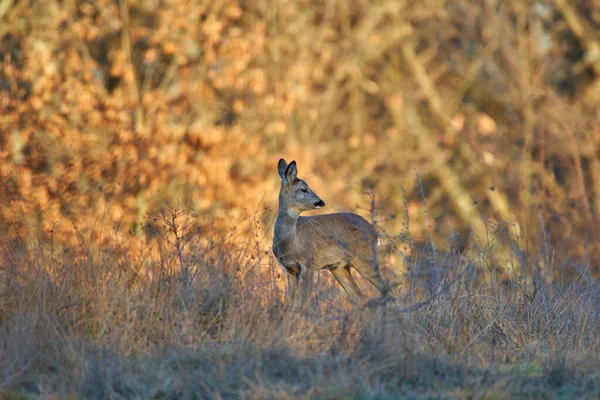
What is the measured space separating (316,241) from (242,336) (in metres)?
3.45

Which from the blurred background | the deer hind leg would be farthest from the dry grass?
the deer hind leg

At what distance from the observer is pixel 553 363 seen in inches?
244

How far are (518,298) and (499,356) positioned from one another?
132cm

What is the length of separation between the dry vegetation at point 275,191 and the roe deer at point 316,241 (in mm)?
427

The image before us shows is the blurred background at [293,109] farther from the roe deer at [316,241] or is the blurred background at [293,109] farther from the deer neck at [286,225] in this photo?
the deer neck at [286,225]

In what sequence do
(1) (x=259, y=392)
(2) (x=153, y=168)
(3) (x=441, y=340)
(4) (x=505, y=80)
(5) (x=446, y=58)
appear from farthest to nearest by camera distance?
(5) (x=446, y=58) < (4) (x=505, y=80) < (2) (x=153, y=168) < (3) (x=441, y=340) < (1) (x=259, y=392)

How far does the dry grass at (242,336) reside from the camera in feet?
18.3

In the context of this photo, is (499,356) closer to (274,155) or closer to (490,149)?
(274,155)

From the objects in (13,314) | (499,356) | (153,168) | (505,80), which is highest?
(505,80)

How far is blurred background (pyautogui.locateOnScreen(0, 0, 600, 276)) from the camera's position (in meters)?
13.6

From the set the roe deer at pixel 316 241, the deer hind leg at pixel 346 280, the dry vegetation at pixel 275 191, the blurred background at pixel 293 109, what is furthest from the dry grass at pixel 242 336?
the deer hind leg at pixel 346 280

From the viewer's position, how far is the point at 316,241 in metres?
9.51

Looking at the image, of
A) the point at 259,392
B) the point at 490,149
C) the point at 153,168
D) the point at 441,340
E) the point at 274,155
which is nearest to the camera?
the point at 259,392

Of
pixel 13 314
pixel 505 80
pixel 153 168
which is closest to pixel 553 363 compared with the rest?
pixel 13 314
